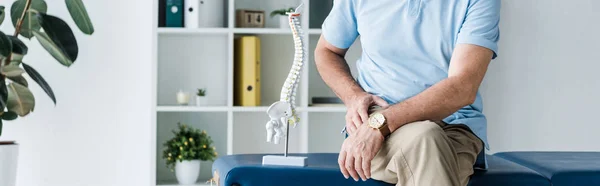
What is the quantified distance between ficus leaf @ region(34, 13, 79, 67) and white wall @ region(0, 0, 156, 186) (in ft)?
1.26

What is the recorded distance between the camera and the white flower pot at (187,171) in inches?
127

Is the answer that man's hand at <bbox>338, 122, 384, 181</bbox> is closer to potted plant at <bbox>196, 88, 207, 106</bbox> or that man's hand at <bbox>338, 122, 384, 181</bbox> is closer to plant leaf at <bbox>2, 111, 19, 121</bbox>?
potted plant at <bbox>196, 88, 207, 106</bbox>

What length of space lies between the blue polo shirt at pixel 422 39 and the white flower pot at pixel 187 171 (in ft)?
4.84

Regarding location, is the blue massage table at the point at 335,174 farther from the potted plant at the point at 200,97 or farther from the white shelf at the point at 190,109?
the potted plant at the point at 200,97

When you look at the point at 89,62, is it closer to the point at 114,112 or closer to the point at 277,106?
the point at 114,112

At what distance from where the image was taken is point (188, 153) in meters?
3.23

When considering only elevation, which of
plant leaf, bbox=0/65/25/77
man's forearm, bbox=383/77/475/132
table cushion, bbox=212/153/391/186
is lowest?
table cushion, bbox=212/153/391/186

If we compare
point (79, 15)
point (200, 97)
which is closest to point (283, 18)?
point (200, 97)

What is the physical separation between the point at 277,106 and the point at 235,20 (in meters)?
1.57

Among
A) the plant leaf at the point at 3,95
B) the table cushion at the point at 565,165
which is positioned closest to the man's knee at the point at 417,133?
the table cushion at the point at 565,165

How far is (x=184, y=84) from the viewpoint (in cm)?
339

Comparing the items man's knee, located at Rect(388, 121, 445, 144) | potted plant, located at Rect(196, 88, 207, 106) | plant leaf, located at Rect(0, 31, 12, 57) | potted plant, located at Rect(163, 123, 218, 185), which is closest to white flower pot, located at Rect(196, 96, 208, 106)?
potted plant, located at Rect(196, 88, 207, 106)

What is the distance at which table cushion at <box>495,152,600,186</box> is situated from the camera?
1.77m

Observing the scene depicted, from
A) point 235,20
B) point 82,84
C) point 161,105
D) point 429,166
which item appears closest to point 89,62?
point 82,84
